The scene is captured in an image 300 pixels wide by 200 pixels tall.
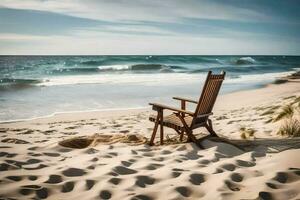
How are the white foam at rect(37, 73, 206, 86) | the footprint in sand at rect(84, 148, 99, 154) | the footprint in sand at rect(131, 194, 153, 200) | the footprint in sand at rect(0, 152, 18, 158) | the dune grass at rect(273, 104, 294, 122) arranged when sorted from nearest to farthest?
1. the footprint in sand at rect(131, 194, 153, 200)
2. the footprint in sand at rect(0, 152, 18, 158)
3. the footprint in sand at rect(84, 148, 99, 154)
4. the dune grass at rect(273, 104, 294, 122)
5. the white foam at rect(37, 73, 206, 86)

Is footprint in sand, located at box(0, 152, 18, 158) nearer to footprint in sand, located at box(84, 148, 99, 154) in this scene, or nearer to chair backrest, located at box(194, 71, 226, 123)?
footprint in sand, located at box(84, 148, 99, 154)

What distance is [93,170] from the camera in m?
3.84

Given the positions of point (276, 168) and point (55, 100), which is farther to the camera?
point (55, 100)

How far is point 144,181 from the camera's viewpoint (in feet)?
11.5

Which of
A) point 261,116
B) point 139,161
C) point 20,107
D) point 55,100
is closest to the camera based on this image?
point 139,161

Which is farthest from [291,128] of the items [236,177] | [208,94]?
[236,177]

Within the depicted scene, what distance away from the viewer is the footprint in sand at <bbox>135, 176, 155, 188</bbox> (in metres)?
3.40

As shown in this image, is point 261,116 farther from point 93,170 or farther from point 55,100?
point 55,100

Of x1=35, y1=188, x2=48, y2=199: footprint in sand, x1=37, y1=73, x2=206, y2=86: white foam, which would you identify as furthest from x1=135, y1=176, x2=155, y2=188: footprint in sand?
x1=37, y1=73, x2=206, y2=86: white foam

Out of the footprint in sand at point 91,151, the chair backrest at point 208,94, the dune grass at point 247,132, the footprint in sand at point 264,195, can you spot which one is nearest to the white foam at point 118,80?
the dune grass at point 247,132

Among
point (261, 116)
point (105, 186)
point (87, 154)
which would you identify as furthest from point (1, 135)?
point (261, 116)

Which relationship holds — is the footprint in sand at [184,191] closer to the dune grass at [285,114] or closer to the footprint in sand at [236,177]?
the footprint in sand at [236,177]

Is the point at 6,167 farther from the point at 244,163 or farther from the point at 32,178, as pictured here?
the point at 244,163

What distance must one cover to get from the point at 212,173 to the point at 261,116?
4333mm
